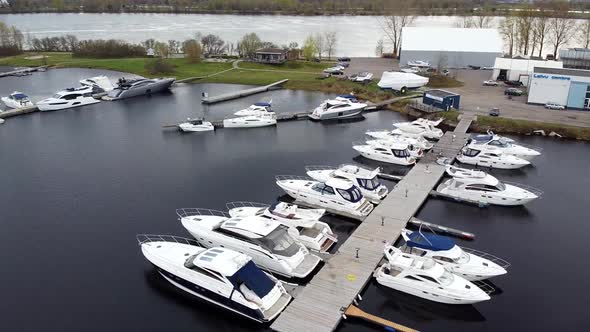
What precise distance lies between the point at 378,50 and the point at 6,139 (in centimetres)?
8043

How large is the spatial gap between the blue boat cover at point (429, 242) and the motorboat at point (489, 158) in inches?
737

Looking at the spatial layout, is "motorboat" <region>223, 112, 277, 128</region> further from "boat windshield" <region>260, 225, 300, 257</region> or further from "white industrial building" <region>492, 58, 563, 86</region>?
"white industrial building" <region>492, 58, 563, 86</region>

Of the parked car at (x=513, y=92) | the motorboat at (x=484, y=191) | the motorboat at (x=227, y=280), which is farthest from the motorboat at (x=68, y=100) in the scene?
the parked car at (x=513, y=92)

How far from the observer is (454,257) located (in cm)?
2758

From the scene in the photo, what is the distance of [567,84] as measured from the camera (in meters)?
58.7

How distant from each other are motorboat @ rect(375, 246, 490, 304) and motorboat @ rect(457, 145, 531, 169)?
20.9m

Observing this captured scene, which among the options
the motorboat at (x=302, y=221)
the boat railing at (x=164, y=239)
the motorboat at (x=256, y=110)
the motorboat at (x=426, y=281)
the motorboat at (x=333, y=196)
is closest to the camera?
the motorboat at (x=426, y=281)

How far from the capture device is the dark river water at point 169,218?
2498 centimetres

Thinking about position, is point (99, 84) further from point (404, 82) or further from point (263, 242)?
point (263, 242)

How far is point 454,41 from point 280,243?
235 feet

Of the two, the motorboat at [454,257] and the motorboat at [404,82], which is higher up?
the motorboat at [404,82]

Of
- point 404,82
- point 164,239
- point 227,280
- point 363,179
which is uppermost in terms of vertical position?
point 404,82

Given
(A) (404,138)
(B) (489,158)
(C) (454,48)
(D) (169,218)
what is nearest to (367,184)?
(A) (404,138)

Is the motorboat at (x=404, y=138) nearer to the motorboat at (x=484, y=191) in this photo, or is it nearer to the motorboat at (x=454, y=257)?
the motorboat at (x=484, y=191)
